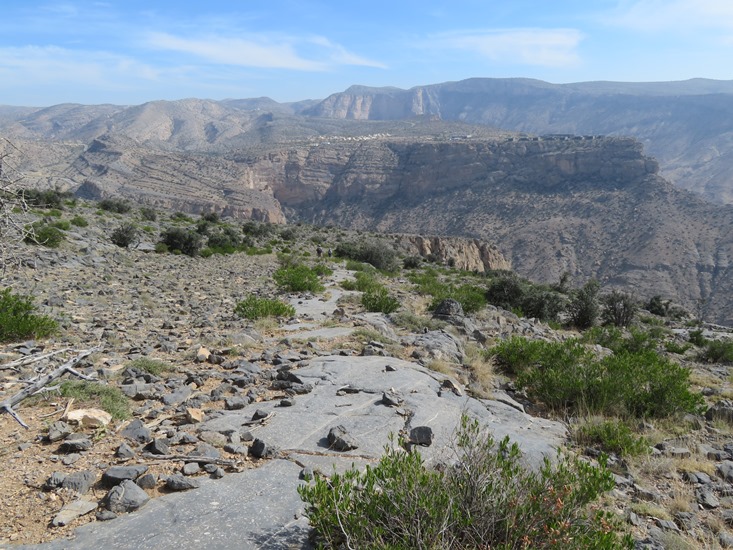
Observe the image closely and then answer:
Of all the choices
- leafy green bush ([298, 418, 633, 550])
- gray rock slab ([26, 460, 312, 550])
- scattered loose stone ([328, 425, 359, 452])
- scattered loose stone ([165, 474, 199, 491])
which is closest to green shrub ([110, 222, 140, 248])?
scattered loose stone ([328, 425, 359, 452])

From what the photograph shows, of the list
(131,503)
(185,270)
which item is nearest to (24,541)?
(131,503)

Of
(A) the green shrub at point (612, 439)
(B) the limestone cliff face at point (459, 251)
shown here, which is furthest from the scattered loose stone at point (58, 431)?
(B) the limestone cliff face at point (459, 251)

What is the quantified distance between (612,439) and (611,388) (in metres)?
1.61

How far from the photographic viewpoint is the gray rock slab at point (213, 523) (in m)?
3.15

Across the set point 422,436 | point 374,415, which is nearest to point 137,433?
point 374,415

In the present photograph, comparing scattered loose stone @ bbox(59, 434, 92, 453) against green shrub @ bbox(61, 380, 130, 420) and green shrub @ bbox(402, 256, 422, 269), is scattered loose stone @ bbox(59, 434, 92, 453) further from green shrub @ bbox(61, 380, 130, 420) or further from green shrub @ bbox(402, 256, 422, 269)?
green shrub @ bbox(402, 256, 422, 269)

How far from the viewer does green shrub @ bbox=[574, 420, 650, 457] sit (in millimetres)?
5633

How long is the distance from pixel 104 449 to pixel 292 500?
184cm

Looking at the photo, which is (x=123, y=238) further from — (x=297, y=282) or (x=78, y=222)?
(x=297, y=282)

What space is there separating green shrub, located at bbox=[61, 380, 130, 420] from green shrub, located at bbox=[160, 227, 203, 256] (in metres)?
15.8

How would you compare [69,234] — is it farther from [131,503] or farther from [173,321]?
[131,503]

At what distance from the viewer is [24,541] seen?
3.14 metres

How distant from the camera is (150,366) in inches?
254

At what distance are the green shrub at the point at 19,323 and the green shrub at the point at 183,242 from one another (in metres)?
12.9
